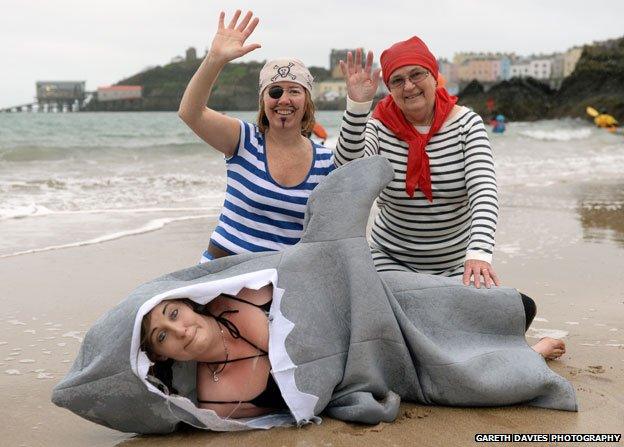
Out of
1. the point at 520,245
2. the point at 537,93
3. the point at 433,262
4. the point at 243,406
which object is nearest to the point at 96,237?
the point at 520,245

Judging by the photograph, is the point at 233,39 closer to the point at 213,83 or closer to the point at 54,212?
the point at 213,83

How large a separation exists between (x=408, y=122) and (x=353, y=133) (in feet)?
1.34

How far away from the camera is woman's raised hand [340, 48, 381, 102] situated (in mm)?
3758

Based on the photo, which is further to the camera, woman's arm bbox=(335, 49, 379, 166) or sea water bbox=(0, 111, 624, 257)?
sea water bbox=(0, 111, 624, 257)

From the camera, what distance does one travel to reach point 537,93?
6456 cm

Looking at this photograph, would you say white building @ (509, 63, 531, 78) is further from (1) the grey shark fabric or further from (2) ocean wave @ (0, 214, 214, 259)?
(1) the grey shark fabric

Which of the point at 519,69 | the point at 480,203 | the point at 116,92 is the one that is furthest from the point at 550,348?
the point at 519,69

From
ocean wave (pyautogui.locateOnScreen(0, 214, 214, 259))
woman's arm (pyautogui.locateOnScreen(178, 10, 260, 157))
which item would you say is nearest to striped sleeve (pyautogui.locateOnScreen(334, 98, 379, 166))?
woman's arm (pyautogui.locateOnScreen(178, 10, 260, 157))

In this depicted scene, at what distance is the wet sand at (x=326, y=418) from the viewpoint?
3057mm

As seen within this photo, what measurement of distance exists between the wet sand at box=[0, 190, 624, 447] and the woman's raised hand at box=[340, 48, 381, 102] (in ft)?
4.77

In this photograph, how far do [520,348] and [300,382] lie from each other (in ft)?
3.32

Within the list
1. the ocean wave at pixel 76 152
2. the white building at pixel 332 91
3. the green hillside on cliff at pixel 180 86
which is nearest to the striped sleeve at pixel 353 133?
the ocean wave at pixel 76 152

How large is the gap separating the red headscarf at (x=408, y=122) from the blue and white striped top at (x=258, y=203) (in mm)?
390

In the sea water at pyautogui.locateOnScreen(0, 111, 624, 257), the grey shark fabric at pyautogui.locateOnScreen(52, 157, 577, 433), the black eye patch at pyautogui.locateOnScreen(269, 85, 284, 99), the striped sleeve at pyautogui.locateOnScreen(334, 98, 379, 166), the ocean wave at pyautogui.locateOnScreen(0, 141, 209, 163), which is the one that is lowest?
the ocean wave at pyautogui.locateOnScreen(0, 141, 209, 163)
